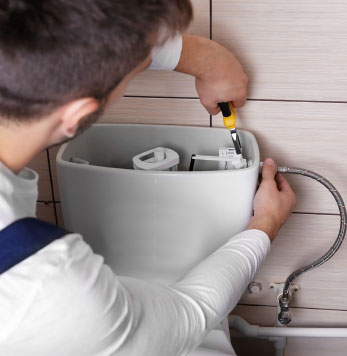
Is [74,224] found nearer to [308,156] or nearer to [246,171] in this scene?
[246,171]

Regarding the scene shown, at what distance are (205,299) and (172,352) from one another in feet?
0.31

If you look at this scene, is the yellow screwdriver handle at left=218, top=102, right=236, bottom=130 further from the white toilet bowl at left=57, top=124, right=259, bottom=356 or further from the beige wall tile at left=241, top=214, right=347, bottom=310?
the beige wall tile at left=241, top=214, right=347, bottom=310

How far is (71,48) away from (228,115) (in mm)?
510

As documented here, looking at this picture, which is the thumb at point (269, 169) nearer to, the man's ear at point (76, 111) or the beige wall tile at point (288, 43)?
the beige wall tile at point (288, 43)

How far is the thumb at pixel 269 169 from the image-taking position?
103cm

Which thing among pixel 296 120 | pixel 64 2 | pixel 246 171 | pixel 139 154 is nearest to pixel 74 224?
pixel 139 154

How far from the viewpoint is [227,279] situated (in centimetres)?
83

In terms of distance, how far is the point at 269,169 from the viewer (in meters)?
1.04

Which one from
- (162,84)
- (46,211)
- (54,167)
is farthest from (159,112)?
(46,211)

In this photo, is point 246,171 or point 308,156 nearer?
point 246,171

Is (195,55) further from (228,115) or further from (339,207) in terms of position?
(339,207)

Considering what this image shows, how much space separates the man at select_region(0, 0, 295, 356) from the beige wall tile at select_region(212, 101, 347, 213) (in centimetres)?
44

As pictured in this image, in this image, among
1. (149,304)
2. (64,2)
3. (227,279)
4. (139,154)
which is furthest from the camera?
(139,154)

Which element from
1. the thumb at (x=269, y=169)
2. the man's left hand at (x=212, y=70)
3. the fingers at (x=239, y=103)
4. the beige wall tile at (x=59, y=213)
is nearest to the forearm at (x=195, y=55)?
the man's left hand at (x=212, y=70)
